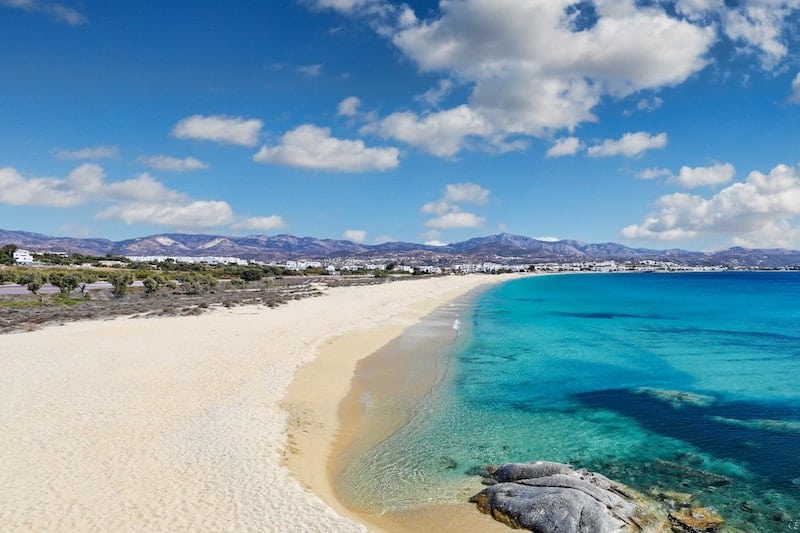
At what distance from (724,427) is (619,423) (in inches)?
127

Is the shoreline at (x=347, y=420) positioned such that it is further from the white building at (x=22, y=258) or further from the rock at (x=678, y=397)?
the white building at (x=22, y=258)

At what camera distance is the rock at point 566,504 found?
8.65 m

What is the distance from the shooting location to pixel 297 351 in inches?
981

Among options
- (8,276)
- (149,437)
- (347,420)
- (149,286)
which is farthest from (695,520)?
(8,276)

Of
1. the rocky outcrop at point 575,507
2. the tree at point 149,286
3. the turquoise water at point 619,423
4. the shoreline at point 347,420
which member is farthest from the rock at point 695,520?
the tree at point 149,286

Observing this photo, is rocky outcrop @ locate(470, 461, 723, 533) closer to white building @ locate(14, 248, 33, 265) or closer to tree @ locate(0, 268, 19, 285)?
tree @ locate(0, 268, 19, 285)

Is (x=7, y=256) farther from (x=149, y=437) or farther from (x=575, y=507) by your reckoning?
(x=575, y=507)

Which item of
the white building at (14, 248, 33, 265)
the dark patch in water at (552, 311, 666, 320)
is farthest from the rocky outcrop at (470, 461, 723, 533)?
the white building at (14, 248, 33, 265)

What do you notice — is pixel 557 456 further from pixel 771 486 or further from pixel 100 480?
pixel 100 480

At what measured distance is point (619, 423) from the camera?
16.3m

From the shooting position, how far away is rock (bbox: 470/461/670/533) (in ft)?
28.4

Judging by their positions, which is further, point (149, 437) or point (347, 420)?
point (347, 420)

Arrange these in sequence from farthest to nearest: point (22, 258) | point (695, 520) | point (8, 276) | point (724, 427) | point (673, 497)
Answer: point (22, 258)
point (8, 276)
point (724, 427)
point (673, 497)
point (695, 520)

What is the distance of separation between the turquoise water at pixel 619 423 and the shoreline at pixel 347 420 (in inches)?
22.4
